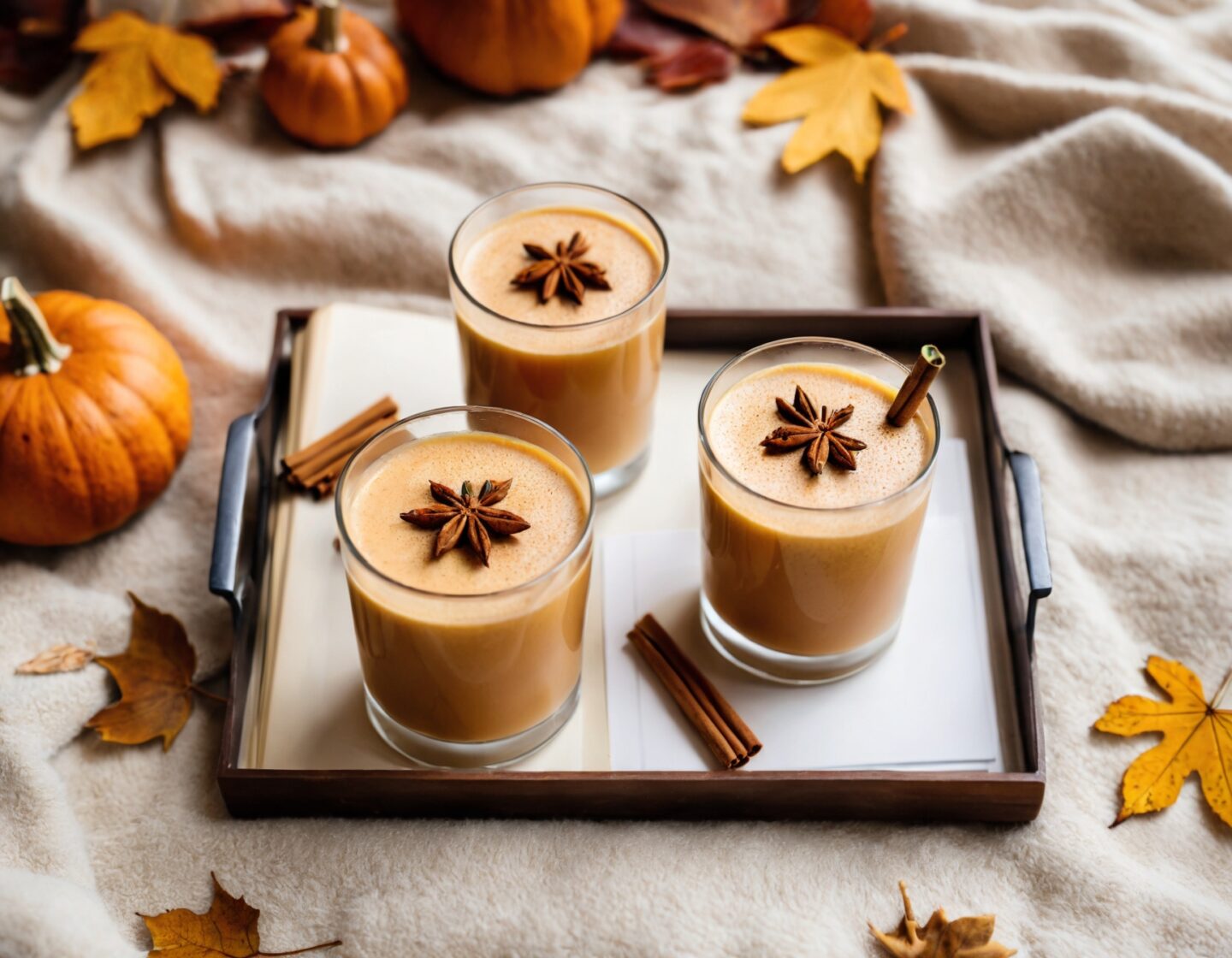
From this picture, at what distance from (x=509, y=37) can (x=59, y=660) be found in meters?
1.22

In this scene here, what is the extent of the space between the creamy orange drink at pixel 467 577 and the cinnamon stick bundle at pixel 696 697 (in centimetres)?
11

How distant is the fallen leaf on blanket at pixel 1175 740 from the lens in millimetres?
1396

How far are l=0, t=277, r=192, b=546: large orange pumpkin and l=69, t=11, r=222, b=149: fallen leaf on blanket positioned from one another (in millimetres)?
510

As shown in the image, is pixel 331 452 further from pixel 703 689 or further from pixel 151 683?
pixel 703 689

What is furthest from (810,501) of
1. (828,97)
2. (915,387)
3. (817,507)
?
(828,97)

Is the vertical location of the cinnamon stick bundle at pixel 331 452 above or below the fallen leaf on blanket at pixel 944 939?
above

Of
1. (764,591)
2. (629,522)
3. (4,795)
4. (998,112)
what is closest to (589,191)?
(629,522)

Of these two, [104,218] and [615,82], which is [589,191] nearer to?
[615,82]

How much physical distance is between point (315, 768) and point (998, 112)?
1495 millimetres

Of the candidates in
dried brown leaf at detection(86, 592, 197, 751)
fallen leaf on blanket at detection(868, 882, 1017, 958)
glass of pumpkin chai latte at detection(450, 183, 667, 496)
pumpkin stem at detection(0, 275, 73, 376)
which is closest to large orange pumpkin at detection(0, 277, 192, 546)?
pumpkin stem at detection(0, 275, 73, 376)

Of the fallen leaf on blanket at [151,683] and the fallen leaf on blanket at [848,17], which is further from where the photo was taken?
the fallen leaf on blanket at [848,17]

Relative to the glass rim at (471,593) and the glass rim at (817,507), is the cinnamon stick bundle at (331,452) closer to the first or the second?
the glass rim at (471,593)

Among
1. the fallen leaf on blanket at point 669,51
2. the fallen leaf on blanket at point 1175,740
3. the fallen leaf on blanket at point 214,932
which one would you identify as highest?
the fallen leaf on blanket at point 669,51

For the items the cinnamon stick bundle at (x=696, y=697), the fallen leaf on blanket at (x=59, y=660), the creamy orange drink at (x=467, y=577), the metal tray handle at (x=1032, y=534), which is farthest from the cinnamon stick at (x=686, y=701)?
the fallen leaf on blanket at (x=59, y=660)
